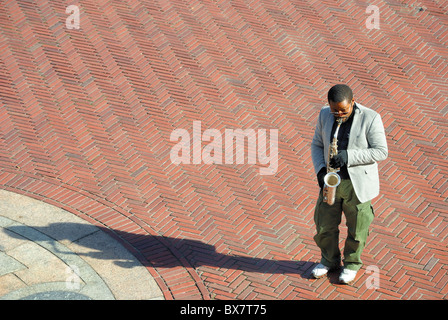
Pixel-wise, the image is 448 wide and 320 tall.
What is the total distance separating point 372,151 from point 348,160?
0.79 ft

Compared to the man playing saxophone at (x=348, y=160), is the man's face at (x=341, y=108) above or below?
above

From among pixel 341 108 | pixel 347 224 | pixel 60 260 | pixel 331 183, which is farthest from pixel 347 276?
pixel 60 260

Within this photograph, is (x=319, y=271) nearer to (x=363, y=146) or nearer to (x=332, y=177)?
(x=332, y=177)

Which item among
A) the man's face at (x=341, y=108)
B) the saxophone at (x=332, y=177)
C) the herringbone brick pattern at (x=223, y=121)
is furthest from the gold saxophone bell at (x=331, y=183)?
the herringbone brick pattern at (x=223, y=121)

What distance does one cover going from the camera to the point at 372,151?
591 centimetres

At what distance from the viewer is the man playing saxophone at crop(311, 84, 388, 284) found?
5910 millimetres

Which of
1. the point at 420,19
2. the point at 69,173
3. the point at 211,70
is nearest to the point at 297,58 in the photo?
the point at 211,70

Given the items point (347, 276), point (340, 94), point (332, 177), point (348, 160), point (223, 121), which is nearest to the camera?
point (340, 94)

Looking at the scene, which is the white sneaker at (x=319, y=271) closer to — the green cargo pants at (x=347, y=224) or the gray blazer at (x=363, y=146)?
the green cargo pants at (x=347, y=224)

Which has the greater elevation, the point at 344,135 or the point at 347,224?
the point at 344,135

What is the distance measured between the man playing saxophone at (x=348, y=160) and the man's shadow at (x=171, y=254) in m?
0.70

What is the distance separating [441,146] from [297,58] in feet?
8.93

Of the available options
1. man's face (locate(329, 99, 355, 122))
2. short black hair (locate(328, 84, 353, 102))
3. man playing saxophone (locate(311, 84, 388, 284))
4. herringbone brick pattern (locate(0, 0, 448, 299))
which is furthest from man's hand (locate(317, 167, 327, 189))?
herringbone brick pattern (locate(0, 0, 448, 299))

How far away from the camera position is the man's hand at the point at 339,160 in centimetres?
591
